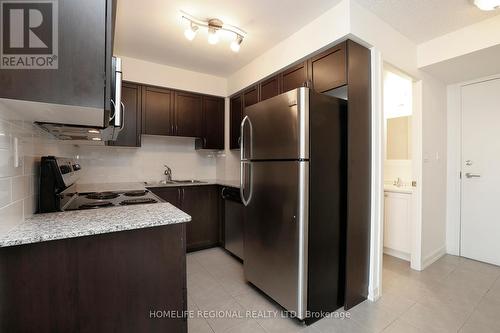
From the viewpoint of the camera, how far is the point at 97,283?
3.35ft

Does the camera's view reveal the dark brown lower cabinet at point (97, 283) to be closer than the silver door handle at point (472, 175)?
Yes

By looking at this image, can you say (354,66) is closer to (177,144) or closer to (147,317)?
(147,317)

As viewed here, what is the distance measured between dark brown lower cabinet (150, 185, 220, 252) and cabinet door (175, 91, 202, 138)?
852 mm

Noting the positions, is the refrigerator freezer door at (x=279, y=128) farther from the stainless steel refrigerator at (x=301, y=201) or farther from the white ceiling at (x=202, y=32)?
the white ceiling at (x=202, y=32)

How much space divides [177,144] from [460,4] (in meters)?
3.47

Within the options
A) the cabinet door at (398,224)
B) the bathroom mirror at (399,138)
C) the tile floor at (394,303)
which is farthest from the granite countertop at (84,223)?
the bathroom mirror at (399,138)

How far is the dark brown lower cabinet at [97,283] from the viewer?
906mm

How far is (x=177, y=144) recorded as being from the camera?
3.64m

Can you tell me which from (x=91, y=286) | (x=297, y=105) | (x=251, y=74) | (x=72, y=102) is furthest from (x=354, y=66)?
(x=91, y=286)

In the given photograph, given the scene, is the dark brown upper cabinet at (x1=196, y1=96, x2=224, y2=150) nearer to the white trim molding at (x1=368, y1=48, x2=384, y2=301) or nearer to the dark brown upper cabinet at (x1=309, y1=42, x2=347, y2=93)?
the dark brown upper cabinet at (x1=309, y1=42, x2=347, y2=93)

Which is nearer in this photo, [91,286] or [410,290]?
[91,286]

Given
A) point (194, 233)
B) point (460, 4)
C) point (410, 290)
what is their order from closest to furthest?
point (460, 4)
point (410, 290)
point (194, 233)

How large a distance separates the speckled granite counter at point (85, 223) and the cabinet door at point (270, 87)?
191cm

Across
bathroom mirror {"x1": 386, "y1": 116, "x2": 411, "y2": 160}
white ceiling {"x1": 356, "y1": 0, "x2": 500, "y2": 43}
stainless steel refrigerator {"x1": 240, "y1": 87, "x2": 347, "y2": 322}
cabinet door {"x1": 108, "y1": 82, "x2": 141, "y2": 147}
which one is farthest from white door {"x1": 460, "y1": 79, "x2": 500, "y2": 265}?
cabinet door {"x1": 108, "y1": 82, "x2": 141, "y2": 147}
